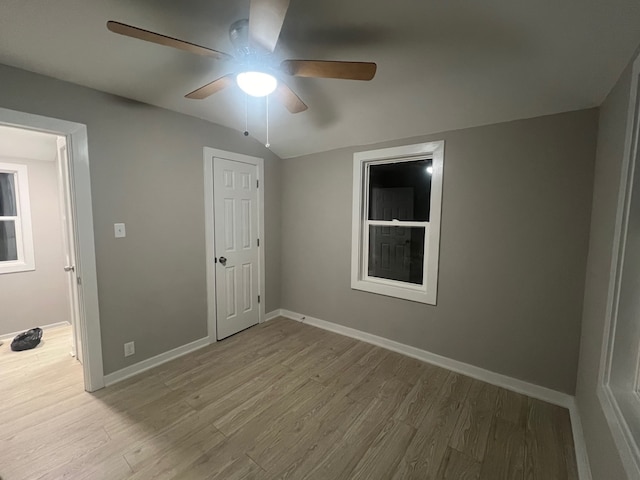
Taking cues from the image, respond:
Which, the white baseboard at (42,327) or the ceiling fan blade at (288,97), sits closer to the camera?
the ceiling fan blade at (288,97)

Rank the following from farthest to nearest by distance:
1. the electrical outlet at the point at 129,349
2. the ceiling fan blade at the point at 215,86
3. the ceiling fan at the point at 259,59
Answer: the electrical outlet at the point at 129,349
the ceiling fan blade at the point at 215,86
the ceiling fan at the point at 259,59

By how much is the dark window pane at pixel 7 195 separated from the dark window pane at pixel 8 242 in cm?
12

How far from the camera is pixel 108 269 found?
7.22 ft

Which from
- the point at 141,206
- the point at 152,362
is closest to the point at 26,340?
the point at 152,362

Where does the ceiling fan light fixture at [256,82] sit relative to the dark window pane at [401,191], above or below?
above

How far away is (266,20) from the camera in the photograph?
43.6 inches

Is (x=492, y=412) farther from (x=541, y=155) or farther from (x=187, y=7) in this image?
(x=187, y=7)

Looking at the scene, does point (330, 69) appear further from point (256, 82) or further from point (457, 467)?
point (457, 467)

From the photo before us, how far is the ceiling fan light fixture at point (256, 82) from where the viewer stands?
56.3 inches

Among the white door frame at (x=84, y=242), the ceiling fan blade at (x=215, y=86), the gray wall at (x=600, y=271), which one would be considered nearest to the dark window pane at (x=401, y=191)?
the gray wall at (x=600, y=271)

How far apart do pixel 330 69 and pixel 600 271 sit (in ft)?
6.41

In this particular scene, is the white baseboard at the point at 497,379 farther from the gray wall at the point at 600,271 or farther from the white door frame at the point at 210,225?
the white door frame at the point at 210,225

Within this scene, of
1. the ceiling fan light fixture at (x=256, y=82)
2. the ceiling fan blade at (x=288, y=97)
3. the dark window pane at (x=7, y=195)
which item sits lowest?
the dark window pane at (x=7, y=195)

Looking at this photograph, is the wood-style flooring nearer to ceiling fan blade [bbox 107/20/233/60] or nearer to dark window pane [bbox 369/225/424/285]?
dark window pane [bbox 369/225/424/285]
